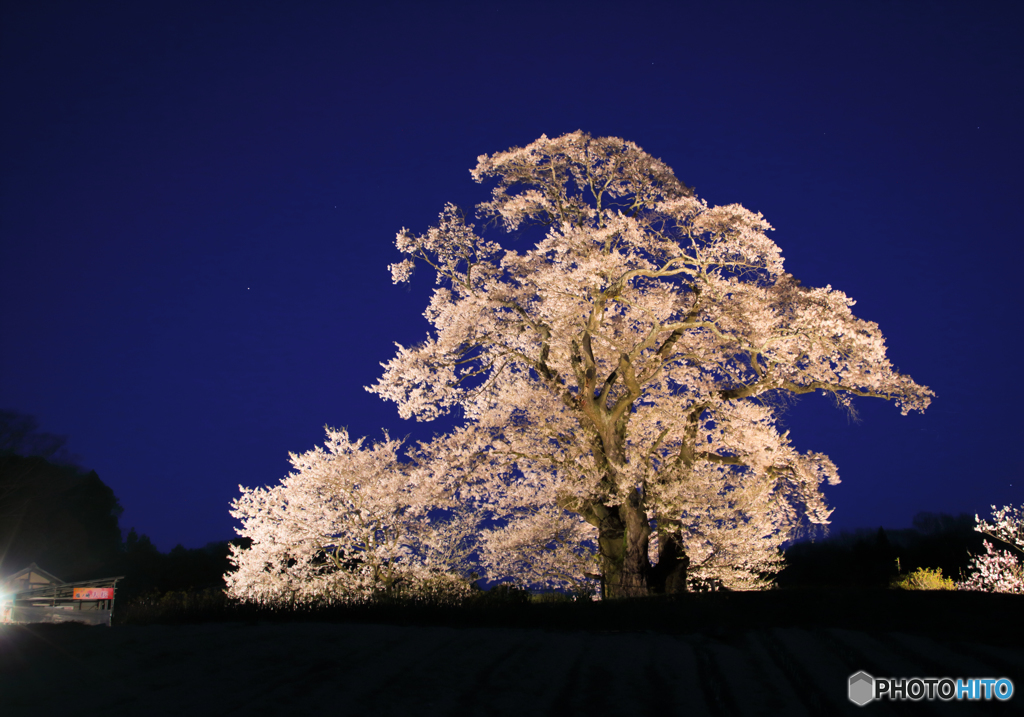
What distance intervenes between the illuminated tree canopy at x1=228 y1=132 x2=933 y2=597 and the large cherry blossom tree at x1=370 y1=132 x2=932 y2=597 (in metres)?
0.05

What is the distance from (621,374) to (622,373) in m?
0.39

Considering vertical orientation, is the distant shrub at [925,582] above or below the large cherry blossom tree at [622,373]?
below

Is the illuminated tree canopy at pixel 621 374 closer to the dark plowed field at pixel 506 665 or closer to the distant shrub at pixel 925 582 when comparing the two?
the distant shrub at pixel 925 582

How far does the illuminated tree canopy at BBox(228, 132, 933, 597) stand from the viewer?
44.3 feet

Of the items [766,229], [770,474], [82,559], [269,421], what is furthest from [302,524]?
[269,421]

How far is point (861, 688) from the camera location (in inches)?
174

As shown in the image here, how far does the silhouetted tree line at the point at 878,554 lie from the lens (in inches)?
1344

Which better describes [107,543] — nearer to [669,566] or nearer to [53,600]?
[53,600]

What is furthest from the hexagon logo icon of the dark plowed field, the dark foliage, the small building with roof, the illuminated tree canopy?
the dark foliage

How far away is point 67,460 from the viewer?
1711 inches

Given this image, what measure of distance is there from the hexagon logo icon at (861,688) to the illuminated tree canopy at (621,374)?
28.3 ft

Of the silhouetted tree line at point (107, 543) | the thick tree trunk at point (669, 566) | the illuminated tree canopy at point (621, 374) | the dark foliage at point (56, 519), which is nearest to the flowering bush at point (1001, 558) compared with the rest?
the illuminated tree canopy at point (621, 374)

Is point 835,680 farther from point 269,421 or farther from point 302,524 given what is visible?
point 269,421

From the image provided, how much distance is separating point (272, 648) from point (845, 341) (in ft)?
38.4
